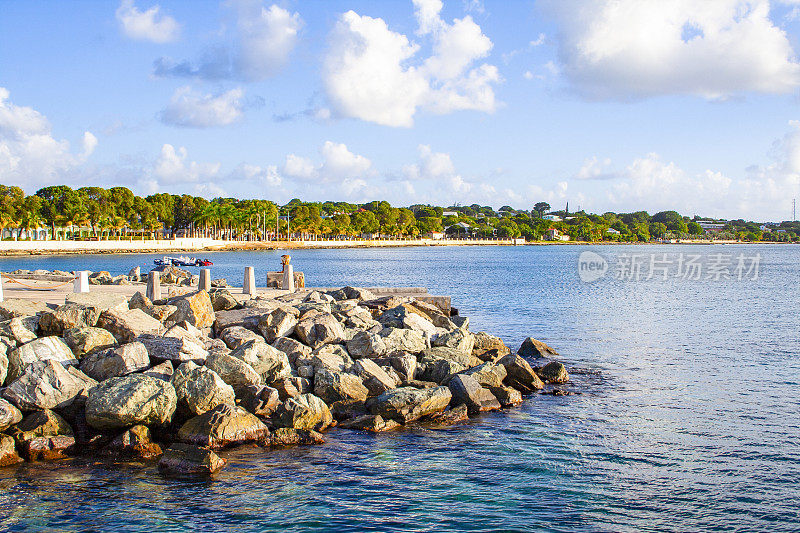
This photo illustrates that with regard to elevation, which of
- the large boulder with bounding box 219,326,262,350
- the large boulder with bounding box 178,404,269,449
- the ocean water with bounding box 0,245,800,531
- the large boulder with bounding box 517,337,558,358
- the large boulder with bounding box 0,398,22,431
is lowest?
the ocean water with bounding box 0,245,800,531

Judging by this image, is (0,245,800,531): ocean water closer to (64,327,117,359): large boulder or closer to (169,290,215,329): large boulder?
(64,327,117,359): large boulder

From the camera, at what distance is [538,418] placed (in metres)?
14.9

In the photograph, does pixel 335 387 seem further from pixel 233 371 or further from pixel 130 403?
pixel 130 403

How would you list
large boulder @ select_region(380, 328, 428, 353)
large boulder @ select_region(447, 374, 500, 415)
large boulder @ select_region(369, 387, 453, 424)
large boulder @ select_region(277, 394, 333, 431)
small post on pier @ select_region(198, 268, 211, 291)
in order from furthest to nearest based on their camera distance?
1. small post on pier @ select_region(198, 268, 211, 291)
2. large boulder @ select_region(380, 328, 428, 353)
3. large boulder @ select_region(447, 374, 500, 415)
4. large boulder @ select_region(369, 387, 453, 424)
5. large boulder @ select_region(277, 394, 333, 431)

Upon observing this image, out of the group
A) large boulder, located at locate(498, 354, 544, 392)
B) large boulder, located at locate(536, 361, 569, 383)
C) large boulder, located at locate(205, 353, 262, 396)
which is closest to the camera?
large boulder, located at locate(205, 353, 262, 396)

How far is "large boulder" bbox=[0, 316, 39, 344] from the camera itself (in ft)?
47.6

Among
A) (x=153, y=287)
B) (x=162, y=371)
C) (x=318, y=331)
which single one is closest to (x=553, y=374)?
(x=318, y=331)

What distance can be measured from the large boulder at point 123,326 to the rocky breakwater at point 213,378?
3 centimetres

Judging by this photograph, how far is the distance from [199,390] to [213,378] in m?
0.32

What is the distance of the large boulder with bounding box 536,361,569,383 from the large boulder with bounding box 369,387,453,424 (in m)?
4.58

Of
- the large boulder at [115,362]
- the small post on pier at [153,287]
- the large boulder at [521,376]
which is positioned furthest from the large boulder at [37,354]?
the large boulder at [521,376]

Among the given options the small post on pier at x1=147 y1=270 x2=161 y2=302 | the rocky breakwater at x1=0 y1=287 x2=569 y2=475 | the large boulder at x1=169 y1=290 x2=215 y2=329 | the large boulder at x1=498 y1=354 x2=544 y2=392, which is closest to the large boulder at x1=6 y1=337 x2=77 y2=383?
the rocky breakwater at x1=0 y1=287 x2=569 y2=475

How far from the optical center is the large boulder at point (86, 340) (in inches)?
574

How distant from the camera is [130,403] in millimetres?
12055
